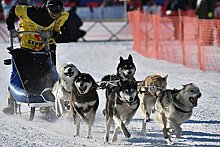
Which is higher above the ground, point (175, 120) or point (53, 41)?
point (53, 41)

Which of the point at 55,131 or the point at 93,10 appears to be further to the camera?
the point at 93,10

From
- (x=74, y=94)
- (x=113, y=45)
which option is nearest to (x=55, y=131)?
(x=74, y=94)

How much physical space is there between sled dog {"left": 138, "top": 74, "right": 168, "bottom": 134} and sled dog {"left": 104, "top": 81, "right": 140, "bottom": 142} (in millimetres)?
522

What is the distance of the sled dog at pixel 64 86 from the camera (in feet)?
24.7

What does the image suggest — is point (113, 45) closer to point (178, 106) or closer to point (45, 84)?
point (45, 84)

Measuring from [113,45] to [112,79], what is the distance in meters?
13.1

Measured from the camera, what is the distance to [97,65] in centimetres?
1486

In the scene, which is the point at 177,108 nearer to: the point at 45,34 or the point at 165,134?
the point at 165,134

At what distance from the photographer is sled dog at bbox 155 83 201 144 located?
6613 mm

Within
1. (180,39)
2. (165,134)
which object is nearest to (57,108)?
(165,134)

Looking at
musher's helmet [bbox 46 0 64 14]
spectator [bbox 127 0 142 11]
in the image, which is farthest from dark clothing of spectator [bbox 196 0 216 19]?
musher's helmet [bbox 46 0 64 14]

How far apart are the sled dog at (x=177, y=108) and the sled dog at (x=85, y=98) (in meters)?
0.77

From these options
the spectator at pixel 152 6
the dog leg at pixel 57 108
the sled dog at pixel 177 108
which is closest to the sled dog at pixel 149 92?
the sled dog at pixel 177 108

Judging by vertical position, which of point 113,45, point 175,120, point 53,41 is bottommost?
point 113,45
